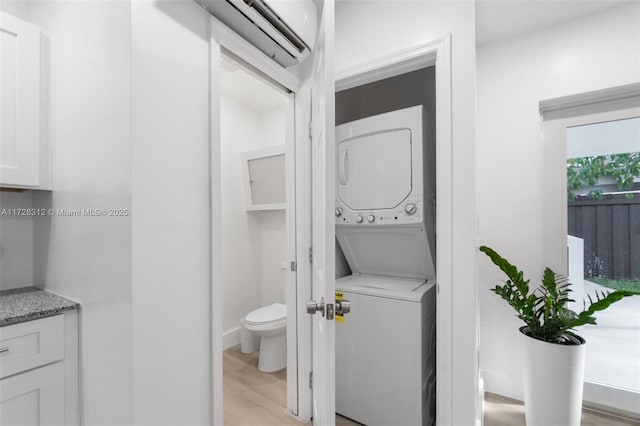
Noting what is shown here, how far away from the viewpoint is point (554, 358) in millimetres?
1629

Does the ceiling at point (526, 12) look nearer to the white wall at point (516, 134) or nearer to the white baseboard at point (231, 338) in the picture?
the white wall at point (516, 134)

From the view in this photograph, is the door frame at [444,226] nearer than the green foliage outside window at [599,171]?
Yes

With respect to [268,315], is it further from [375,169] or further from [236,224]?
[375,169]

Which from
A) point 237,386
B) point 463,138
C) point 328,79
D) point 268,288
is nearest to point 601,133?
point 463,138

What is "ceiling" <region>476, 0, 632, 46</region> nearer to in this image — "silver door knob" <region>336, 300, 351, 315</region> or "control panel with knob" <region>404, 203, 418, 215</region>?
"control panel with knob" <region>404, 203, 418, 215</region>

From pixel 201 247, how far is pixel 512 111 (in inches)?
89.0

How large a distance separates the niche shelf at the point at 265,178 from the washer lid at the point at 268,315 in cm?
83

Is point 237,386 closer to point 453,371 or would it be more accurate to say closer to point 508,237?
point 453,371

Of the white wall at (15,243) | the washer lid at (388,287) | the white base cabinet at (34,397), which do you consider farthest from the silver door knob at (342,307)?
the white wall at (15,243)

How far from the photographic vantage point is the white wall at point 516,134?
1.92 metres

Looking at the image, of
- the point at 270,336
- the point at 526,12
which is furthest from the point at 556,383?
the point at 526,12

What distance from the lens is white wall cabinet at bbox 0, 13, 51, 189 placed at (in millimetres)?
1261

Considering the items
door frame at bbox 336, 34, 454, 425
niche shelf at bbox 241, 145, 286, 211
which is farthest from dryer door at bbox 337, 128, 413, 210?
niche shelf at bbox 241, 145, 286, 211

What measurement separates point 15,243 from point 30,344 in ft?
2.15
